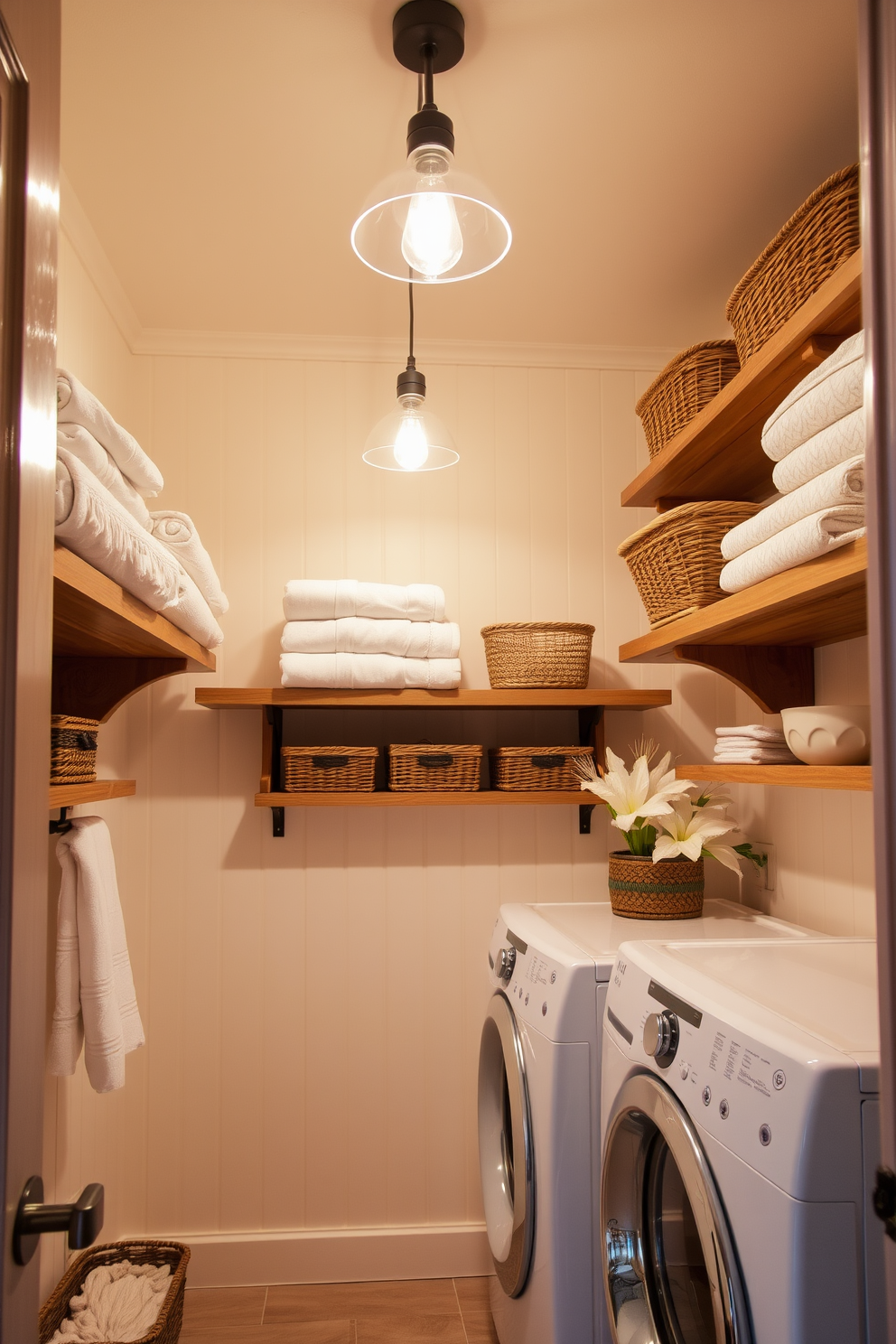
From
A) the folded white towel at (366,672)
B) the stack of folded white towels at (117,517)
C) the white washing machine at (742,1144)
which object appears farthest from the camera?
the folded white towel at (366,672)

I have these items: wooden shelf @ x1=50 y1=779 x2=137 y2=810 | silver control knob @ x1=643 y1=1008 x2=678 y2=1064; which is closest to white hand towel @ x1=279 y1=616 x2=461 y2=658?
wooden shelf @ x1=50 y1=779 x2=137 y2=810

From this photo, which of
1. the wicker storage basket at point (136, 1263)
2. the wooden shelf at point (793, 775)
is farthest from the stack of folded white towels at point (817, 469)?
the wicker storage basket at point (136, 1263)

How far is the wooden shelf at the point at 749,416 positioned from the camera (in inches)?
50.1

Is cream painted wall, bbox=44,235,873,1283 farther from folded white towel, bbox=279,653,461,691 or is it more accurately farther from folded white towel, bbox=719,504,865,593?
folded white towel, bbox=719,504,865,593

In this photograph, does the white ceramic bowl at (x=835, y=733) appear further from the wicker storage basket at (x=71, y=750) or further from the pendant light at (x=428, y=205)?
the wicker storage basket at (x=71, y=750)

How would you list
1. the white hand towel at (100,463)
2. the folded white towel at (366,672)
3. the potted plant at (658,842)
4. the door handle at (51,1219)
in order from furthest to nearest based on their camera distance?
1. the folded white towel at (366,672)
2. the potted plant at (658,842)
3. the white hand towel at (100,463)
4. the door handle at (51,1219)

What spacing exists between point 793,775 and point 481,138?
1.25 meters

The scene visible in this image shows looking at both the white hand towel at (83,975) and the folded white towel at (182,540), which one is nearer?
the white hand towel at (83,975)

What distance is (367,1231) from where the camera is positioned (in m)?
2.31

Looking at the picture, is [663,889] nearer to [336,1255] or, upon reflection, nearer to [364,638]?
[364,638]

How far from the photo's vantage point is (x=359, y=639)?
2174 millimetres

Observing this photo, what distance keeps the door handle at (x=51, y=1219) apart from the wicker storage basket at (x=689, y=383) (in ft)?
5.31

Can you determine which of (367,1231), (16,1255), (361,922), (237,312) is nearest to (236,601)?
(237,312)

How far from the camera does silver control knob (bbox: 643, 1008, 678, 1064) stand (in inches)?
47.4
